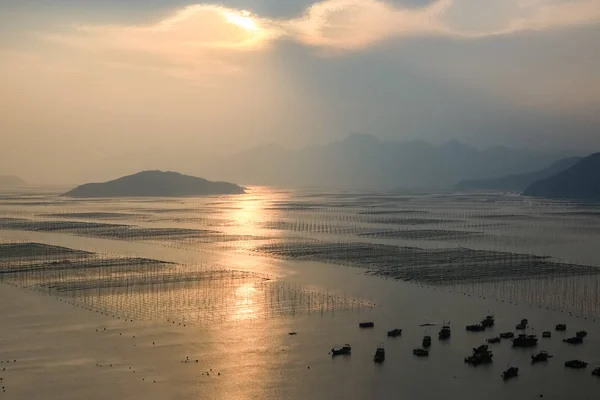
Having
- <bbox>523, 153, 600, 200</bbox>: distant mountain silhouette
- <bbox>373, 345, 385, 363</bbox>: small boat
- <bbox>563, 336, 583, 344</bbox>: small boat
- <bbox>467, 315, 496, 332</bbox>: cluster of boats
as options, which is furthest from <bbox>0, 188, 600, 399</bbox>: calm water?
<bbox>523, 153, 600, 200</bbox>: distant mountain silhouette

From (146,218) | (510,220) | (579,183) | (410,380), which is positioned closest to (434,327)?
(410,380)

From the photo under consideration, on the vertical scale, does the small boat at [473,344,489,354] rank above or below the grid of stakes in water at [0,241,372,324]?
below

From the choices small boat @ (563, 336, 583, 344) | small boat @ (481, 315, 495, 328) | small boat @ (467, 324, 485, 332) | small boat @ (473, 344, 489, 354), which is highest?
small boat @ (481, 315, 495, 328)

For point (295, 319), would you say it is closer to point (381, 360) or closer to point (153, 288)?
point (381, 360)

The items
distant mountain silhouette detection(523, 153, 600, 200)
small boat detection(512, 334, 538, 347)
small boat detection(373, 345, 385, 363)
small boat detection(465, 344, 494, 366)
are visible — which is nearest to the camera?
small boat detection(465, 344, 494, 366)

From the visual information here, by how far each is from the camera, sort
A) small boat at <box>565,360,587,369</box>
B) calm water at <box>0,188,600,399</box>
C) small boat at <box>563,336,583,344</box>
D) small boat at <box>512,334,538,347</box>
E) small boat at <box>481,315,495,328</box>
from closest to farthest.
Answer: calm water at <box>0,188,600,399</box>, small boat at <box>565,360,587,369</box>, small boat at <box>512,334,538,347</box>, small boat at <box>563,336,583,344</box>, small boat at <box>481,315,495,328</box>

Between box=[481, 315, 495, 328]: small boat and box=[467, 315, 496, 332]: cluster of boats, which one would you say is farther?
box=[481, 315, 495, 328]: small boat

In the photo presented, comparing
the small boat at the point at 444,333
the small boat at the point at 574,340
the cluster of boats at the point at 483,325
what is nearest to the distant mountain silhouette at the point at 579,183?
the cluster of boats at the point at 483,325

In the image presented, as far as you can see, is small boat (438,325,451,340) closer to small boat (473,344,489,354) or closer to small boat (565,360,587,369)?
small boat (473,344,489,354)
